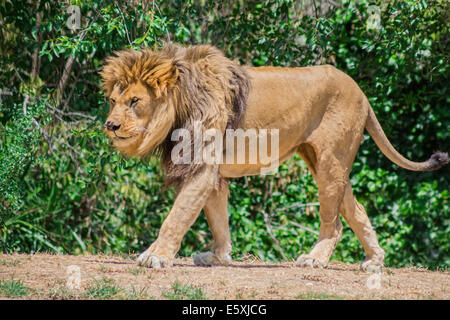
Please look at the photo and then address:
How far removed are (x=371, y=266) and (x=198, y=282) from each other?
5.70 ft

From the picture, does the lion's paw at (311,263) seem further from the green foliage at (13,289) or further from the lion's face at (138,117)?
the green foliage at (13,289)

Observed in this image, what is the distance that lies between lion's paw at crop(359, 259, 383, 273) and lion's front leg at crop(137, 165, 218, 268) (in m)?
→ 1.42

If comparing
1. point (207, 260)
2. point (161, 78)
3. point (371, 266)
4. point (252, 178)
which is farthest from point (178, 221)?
point (252, 178)

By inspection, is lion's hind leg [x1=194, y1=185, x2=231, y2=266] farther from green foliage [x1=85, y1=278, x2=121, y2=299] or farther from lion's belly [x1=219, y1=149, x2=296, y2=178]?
green foliage [x1=85, y1=278, x2=121, y2=299]

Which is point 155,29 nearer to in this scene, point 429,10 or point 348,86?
point 348,86

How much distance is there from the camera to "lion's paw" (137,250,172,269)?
463 centimetres

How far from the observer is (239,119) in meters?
5.16

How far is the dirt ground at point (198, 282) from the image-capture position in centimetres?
385

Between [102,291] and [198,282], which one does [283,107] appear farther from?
[102,291]

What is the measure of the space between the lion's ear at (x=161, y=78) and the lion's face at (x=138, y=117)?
0.05 meters

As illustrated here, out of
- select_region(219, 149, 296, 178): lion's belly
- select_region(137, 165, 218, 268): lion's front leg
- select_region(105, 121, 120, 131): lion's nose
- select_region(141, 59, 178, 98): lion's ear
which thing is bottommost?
select_region(137, 165, 218, 268): lion's front leg

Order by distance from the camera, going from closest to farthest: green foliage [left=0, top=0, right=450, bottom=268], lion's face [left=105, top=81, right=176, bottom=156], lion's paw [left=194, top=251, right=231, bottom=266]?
lion's face [left=105, top=81, right=176, bottom=156], lion's paw [left=194, top=251, right=231, bottom=266], green foliage [left=0, top=0, right=450, bottom=268]

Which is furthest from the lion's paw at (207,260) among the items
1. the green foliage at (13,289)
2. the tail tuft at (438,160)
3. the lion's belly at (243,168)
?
the tail tuft at (438,160)

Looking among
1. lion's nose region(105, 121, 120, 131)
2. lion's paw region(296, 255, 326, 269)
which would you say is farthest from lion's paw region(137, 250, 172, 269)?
lion's paw region(296, 255, 326, 269)
